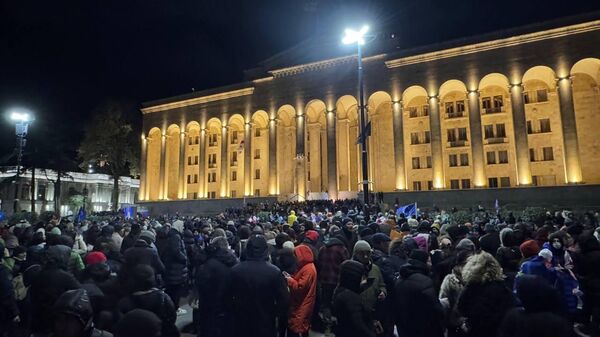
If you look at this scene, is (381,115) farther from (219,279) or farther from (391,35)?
(219,279)

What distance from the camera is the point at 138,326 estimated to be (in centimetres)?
299

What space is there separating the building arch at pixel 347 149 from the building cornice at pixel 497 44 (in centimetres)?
754

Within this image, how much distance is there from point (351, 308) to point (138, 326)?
212 cm

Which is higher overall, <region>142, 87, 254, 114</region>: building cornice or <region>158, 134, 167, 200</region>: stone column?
<region>142, 87, 254, 114</region>: building cornice

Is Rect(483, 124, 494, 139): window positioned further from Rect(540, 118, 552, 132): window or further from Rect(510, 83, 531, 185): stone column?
Rect(540, 118, 552, 132): window

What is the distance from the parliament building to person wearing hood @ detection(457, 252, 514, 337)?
103ft

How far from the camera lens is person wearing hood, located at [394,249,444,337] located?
14.3 feet

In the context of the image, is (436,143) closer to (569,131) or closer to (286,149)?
(569,131)

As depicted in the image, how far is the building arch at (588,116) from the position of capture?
32.0 metres

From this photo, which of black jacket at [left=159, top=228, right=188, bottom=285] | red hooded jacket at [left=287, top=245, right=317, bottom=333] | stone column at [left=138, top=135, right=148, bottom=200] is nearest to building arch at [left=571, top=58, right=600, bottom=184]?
red hooded jacket at [left=287, top=245, right=317, bottom=333]

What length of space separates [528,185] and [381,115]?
15.5 meters

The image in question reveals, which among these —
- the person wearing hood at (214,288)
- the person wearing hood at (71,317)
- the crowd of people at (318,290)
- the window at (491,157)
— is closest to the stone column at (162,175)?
the window at (491,157)

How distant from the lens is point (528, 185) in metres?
31.0

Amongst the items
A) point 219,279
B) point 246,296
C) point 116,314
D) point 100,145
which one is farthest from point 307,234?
point 100,145
